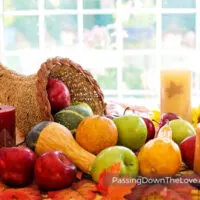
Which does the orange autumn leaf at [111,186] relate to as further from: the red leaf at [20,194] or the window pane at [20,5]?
the window pane at [20,5]

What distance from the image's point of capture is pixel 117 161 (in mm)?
873

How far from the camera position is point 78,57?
2965 mm

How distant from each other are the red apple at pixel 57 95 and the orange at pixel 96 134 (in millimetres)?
262

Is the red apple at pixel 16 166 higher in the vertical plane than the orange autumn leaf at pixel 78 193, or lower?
higher

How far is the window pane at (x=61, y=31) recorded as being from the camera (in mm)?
2967

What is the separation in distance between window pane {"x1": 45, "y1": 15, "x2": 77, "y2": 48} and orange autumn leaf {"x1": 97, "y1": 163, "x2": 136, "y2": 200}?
85.2 inches

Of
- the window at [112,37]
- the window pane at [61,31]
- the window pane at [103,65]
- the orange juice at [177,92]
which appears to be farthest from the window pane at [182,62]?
the orange juice at [177,92]

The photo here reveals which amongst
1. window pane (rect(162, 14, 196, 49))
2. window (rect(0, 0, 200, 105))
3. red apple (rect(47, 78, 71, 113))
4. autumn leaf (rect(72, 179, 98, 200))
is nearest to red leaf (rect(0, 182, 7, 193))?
autumn leaf (rect(72, 179, 98, 200))

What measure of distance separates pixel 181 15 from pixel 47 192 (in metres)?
2.20

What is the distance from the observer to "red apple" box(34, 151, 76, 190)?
0.87 metres

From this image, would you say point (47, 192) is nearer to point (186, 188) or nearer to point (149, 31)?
point (186, 188)

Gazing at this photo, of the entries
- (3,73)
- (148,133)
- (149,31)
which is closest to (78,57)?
(149,31)

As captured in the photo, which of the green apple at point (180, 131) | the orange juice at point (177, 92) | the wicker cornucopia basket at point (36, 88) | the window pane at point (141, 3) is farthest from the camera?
the window pane at point (141, 3)

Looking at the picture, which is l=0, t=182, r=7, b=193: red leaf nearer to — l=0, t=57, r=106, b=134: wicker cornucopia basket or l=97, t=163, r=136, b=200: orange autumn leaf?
l=97, t=163, r=136, b=200: orange autumn leaf
